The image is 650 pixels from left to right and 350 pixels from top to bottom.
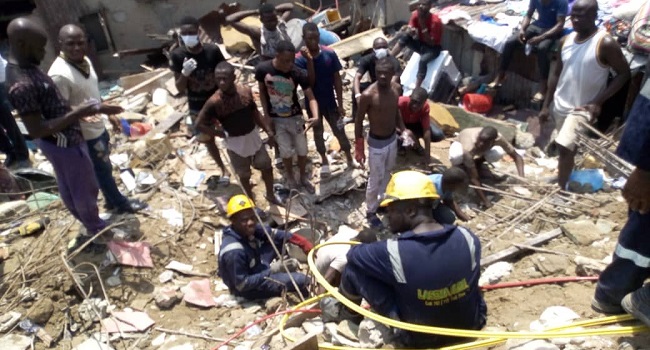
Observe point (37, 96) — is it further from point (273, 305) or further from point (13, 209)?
point (273, 305)

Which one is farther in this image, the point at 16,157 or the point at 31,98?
the point at 16,157

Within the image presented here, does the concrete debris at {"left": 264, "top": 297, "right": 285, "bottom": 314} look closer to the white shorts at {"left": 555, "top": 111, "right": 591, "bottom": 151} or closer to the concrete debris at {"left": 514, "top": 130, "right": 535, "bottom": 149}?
the white shorts at {"left": 555, "top": 111, "right": 591, "bottom": 151}

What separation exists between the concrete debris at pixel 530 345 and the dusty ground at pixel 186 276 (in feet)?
0.74

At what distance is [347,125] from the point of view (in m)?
8.30

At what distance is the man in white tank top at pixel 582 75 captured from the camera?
16.7 ft

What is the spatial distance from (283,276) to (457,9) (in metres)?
7.25

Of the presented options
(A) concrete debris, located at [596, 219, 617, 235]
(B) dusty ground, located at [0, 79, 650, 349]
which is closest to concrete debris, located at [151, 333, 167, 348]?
(B) dusty ground, located at [0, 79, 650, 349]

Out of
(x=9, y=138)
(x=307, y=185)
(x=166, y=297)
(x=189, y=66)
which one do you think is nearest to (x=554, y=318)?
(x=166, y=297)

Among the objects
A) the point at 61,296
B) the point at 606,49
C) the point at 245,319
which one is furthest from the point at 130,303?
the point at 606,49

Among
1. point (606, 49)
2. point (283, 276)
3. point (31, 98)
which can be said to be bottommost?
point (283, 276)

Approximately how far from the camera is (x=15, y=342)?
4.18m

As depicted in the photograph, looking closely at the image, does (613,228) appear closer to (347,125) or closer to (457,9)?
(347,125)

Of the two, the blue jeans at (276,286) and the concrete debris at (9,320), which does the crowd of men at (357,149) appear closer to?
the blue jeans at (276,286)

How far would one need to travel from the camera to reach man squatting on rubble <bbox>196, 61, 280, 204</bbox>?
A: 5.49m
